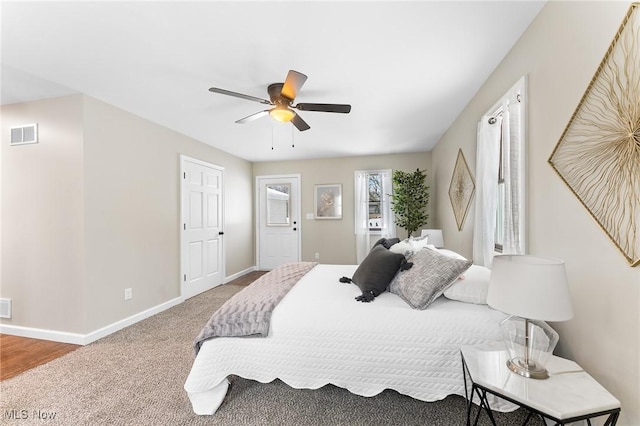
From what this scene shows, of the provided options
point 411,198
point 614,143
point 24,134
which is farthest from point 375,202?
point 24,134

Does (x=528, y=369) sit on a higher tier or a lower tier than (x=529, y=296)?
lower

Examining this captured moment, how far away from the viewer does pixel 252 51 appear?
1.93 metres

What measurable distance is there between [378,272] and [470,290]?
61 centimetres

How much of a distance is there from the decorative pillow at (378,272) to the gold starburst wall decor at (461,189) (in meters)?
1.31

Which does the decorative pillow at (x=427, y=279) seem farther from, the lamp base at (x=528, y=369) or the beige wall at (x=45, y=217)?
the beige wall at (x=45, y=217)

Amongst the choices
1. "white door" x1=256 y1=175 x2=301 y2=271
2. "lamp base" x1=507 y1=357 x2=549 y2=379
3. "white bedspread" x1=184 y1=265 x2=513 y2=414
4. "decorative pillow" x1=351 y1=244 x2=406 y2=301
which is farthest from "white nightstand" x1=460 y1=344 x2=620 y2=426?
"white door" x1=256 y1=175 x2=301 y2=271

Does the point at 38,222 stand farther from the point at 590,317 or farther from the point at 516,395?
the point at 590,317

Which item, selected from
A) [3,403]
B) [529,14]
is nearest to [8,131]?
[3,403]

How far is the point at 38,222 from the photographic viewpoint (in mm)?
2713

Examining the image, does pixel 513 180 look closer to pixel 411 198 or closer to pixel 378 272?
pixel 378 272

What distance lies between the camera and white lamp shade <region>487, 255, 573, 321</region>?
1.03m

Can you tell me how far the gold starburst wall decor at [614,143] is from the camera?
3.32ft

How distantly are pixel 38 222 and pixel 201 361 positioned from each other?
2.53m

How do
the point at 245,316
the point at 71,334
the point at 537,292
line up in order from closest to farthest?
the point at 537,292 < the point at 245,316 < the point at 71,334
